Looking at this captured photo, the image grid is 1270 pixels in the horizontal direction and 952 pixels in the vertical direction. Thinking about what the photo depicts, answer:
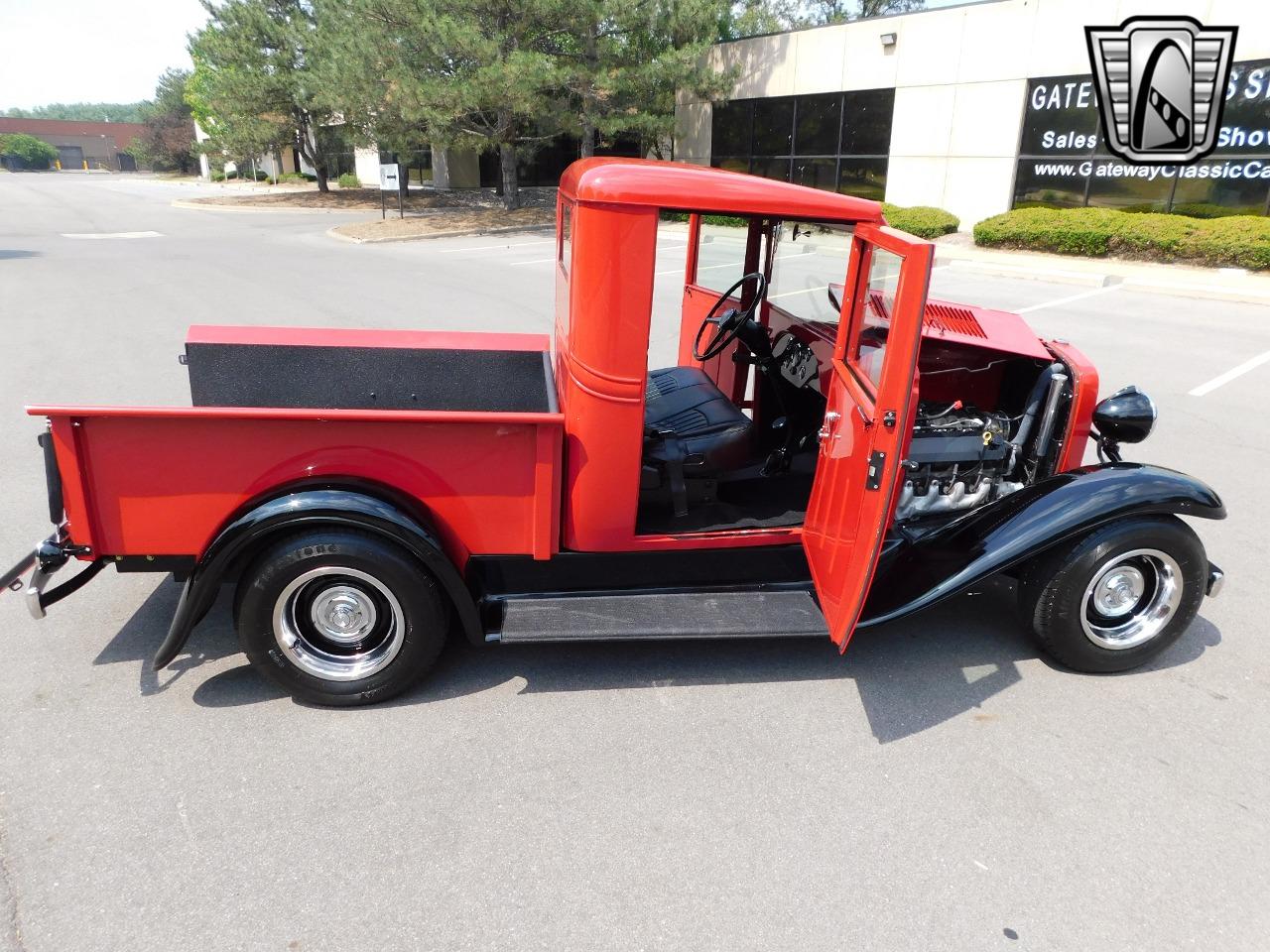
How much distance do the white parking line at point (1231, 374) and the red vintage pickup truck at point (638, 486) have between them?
192 inches

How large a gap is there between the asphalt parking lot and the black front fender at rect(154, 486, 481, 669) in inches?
17.7

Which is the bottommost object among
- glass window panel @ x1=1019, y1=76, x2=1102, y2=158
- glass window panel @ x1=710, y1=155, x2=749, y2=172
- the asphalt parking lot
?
the asphalt parking lot

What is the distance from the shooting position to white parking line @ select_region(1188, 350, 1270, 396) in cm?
779

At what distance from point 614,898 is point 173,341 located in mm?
8385

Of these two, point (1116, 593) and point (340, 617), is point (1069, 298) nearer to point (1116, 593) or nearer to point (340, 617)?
point (1116, 593)

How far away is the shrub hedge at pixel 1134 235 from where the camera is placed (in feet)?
47.8

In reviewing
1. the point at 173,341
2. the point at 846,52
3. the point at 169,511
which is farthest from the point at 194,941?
the point at 846,52

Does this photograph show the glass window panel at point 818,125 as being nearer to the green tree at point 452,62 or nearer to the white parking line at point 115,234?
the green tree at point 452,62

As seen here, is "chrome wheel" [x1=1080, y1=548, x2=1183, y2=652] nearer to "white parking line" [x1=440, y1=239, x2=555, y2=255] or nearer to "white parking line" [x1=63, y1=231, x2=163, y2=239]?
"white parking line" [x1=440, y1=239, x2=555, y2=255]

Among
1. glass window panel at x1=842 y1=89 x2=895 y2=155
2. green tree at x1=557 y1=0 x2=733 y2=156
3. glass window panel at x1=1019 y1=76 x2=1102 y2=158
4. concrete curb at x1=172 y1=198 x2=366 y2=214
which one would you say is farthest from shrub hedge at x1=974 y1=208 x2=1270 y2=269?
concrete curb at x1=172 y1=198 x2=366 y2=214

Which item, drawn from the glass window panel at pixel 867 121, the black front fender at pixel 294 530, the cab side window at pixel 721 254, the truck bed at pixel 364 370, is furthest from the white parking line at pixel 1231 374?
the glass window panel at pixel 867 121

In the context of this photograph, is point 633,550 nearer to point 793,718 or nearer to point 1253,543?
point 793,718

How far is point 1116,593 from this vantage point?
3512mm

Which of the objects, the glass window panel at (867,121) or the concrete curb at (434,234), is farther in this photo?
the glass window panel at (867,121)
